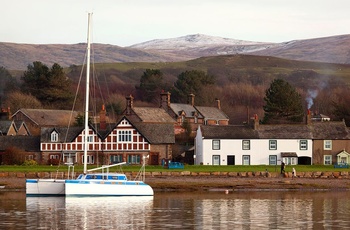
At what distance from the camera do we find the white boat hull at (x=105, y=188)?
2827 inches

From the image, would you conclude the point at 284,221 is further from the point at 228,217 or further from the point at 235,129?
the point at 235,129

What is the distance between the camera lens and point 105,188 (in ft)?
239

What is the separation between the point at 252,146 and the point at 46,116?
167 ft

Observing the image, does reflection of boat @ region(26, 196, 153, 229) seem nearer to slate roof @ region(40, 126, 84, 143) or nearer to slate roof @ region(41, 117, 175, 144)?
slate roof @ region(41, 117, 175, 144)

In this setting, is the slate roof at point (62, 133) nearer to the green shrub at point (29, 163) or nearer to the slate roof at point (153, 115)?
the green shrub at point (29, 163)

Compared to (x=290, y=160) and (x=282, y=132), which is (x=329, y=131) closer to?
(x=282, y=132)

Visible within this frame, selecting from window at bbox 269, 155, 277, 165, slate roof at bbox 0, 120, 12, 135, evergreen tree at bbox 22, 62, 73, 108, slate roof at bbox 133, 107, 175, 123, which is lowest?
window at bbox 269, 155, 277, 165

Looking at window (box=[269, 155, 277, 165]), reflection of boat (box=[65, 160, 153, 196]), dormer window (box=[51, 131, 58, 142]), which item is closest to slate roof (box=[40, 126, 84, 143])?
dormer window (box=[51, 131, 58, 142])

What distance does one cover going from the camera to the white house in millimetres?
105750

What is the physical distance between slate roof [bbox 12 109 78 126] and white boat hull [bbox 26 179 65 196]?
70027mm

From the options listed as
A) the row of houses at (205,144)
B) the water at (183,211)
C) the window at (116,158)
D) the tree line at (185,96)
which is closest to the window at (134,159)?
the row of houses at (205,144)

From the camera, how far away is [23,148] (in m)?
111

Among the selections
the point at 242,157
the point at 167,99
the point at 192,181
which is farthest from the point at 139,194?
the point at 167,99

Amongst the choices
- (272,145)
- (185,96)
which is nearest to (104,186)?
(272,145)
